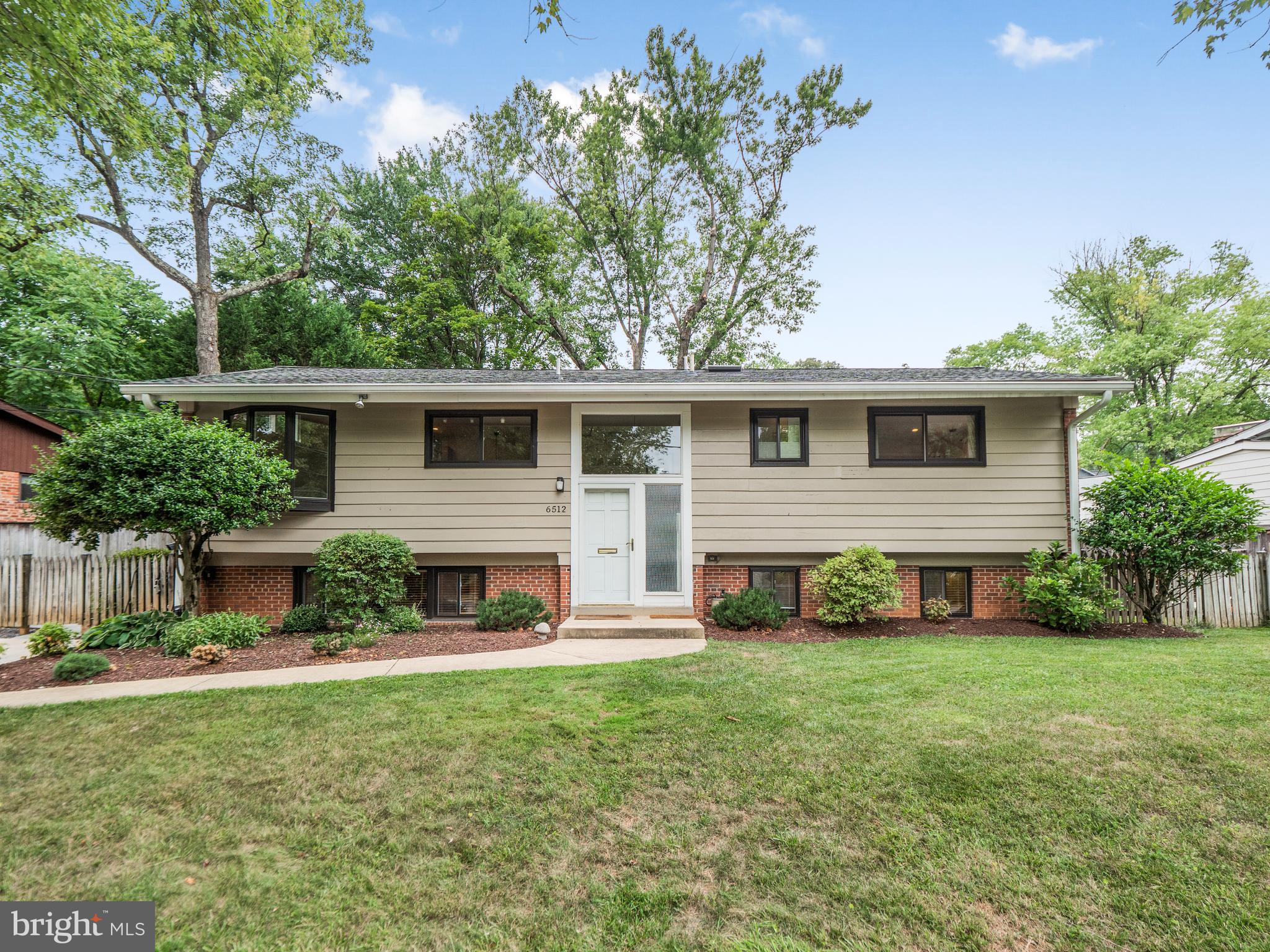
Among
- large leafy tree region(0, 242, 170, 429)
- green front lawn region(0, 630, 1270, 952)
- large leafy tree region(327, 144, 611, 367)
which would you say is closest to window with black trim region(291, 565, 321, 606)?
green front lawn region(0, 630, 1270, 952)

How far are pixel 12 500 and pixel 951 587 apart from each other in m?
→ 19.9

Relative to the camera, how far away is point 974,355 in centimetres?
2448

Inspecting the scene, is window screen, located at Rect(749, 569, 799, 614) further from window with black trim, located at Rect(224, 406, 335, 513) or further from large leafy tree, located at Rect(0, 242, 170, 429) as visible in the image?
large leafy tree, located at Rect(0, 242, 170, 429)

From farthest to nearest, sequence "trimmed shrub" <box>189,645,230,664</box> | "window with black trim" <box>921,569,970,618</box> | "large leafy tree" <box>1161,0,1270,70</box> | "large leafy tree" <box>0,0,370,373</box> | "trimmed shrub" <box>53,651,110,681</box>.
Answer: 1. "large leafy tree" <box>0,0,370,373</box>
2. "window with black trim" <box>921,569,970,618</box>
3. "trimmed shrub" <box>189,645,230,664</box>
4. "trimmed shrub" <box>53,651,110,681</box>
5. "large leafy tree" <box>1161,0,1270,70</box>

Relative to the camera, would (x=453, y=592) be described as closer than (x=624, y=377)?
Yes

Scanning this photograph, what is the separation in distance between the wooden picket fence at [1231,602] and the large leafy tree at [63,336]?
23468 millimetres

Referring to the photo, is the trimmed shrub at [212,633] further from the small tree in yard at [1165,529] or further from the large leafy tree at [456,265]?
the large leafy tree at [456,265]

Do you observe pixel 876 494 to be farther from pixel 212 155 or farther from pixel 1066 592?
pixel 212 155

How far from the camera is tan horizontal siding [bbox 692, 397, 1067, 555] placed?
8.23m

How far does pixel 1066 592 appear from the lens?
24.2 ft

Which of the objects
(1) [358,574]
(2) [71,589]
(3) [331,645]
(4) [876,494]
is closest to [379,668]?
(3) [331,645]

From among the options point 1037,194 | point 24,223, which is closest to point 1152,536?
point 1037,194

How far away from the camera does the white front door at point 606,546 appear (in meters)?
8.41

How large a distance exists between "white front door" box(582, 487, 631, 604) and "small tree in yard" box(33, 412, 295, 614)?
4250 mm
